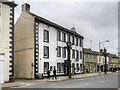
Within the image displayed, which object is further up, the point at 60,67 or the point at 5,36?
the point at 5,36

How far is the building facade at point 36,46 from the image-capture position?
39.7 metres

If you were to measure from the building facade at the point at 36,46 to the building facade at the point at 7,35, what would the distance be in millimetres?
7226

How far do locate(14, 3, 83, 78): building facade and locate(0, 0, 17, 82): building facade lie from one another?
723 cm

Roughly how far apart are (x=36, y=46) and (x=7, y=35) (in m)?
8.34

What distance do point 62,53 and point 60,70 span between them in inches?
124

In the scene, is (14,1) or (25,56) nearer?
(14,1)

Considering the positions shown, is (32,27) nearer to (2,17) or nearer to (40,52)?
(40,52)

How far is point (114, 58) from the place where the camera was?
351 ft

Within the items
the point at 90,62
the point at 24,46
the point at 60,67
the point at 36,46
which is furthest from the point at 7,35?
the point at 90,62

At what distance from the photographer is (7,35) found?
3188cm

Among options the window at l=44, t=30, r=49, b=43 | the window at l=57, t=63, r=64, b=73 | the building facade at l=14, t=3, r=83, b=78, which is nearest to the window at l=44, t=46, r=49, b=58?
the building facade at l=14, t=3, r=83, b=78

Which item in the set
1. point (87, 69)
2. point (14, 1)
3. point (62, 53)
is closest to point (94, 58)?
point (87, 69)

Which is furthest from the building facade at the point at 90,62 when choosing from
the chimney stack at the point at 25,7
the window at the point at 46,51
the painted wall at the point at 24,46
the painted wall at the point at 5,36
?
the painted wall at the point at 5,36

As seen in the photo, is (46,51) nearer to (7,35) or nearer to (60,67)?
(60,67)
